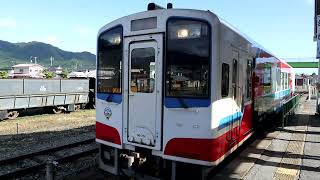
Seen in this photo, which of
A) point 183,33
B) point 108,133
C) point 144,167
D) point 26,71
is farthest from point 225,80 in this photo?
point 26,71

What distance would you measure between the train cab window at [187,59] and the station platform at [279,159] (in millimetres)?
2318

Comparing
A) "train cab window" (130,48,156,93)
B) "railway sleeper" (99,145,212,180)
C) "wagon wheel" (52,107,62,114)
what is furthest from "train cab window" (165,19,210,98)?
"wagon wheel" (52,107,62,114)

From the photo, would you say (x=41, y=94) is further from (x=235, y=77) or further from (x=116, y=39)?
(x=235, y=77)

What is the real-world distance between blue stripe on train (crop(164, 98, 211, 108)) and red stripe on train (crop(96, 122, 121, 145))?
4.39 feet

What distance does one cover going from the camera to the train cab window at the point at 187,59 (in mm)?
5959

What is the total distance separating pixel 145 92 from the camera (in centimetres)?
650

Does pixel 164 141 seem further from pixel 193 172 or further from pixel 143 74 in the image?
pixel 143 74

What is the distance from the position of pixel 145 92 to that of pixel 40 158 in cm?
464

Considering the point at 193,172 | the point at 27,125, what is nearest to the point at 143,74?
the point at 193,172

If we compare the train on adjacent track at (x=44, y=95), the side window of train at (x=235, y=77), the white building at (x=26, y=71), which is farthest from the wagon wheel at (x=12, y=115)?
the white building at (x=26, y=71)

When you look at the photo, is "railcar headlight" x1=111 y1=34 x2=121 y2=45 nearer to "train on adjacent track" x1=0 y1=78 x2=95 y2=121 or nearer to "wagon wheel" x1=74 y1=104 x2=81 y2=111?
"train on adjacent track" x1=0 y1=78 x2=95 y2=121

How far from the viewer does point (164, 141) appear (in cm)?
630

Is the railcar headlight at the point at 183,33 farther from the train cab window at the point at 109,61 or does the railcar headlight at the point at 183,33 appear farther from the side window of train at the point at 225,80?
the train cab window at the point at 109,61

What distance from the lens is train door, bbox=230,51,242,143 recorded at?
23.4 ft
